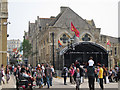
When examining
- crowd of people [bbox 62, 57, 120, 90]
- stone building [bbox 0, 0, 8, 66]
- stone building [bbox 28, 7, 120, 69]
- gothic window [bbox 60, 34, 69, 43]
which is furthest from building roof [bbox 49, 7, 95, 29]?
crowd of people [bbox 62, 57, 120, 90]

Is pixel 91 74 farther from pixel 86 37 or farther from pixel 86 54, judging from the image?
pixel 86 37

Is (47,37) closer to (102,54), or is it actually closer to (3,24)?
(102,54)

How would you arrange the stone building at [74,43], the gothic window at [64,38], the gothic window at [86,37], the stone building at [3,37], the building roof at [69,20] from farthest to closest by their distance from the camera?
the building roof at [69,20]
the gothic window at [86,37]
the gothic window at [64,38]
the stone building at [74,43]
the stone building at [3,37]

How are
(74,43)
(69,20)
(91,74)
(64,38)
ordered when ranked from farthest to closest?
(69,20)
(64,38)
(74,43)
(91,74)

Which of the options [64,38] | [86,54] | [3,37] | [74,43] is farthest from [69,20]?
[3,37]

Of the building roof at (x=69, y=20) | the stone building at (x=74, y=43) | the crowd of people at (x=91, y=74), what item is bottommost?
the crowd of people at (x=91, y=74)

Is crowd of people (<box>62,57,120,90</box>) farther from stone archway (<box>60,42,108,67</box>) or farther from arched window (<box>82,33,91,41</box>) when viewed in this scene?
arched window (<box>82,33,91,41</box>)

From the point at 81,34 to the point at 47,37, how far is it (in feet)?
21.9

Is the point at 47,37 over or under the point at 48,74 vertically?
over

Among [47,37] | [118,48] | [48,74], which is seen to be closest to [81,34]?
[47,37]

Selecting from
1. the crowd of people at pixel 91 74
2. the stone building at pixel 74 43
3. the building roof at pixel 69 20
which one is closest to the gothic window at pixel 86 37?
the stone building at pixel 74 43

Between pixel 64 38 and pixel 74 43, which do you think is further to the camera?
pixel 64 38

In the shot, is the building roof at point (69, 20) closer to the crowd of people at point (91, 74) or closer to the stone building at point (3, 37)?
the stone building at point (3, 37)

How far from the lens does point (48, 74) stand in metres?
17.8
